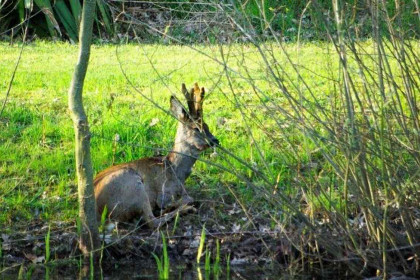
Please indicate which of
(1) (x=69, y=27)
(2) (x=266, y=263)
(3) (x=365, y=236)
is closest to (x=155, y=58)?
(1) (x=69, y=27)

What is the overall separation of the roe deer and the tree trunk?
0.68 metres

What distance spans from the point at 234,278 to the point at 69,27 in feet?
32.5

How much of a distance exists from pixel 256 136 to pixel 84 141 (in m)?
3.10

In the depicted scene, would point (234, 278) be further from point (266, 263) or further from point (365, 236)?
point (365, 236)

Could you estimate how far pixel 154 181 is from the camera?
28.4 feet

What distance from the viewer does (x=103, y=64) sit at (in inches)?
530

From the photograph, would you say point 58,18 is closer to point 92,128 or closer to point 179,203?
point 92,128

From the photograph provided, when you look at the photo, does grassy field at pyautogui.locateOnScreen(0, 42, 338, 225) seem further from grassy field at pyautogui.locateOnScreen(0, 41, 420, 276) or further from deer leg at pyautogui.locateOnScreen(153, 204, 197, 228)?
deer leg at pyautogui.locateOnScreen(153, 204, 197, 228)

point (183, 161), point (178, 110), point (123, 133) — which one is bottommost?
point (183, 161)

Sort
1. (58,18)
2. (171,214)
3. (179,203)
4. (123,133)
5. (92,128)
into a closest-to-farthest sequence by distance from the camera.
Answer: (171,214), (179,203), (123,133), (92,128), (58,18)

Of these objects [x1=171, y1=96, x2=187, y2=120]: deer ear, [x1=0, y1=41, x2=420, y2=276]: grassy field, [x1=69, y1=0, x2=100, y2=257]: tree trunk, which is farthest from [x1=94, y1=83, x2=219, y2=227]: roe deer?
[x1=69, y1=0, x2=100, y2=257]: tree trunk

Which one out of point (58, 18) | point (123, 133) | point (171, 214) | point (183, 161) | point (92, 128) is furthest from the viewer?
point (58, 18)

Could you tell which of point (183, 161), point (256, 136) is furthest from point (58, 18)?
point (183, 161)

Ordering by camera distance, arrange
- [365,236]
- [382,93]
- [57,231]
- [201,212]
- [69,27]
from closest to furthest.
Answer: [382,93], [365,236], [57,231], [201,212], [69,27]
